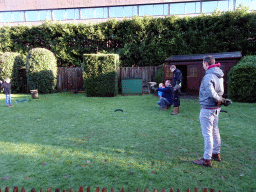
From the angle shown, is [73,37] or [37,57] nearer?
[37,57]

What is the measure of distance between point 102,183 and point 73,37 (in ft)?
53.4

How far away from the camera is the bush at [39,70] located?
1412 centimetres

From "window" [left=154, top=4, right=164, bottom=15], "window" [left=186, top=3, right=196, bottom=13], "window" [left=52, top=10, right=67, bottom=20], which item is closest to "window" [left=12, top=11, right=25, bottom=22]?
"window" [left=52, top=10, right=67, bottom=20]

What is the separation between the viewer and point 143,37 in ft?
52.4

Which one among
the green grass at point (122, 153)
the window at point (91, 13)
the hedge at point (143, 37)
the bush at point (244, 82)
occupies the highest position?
the window at point (91, 13)

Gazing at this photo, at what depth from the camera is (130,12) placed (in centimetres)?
2692

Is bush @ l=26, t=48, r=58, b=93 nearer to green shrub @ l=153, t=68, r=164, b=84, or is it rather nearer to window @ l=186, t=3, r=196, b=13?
green shrub @ l=153, t=68, r=164, b=84

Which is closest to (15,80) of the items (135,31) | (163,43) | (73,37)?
(73,37)

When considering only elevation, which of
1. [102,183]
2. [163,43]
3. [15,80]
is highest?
[163,43]

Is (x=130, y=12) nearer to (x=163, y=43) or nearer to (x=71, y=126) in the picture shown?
(x=163, y=43)

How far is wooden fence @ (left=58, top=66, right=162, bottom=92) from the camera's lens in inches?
584

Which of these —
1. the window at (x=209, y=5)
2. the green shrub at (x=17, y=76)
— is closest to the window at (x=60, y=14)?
the green shrub at (x=17, y=76)

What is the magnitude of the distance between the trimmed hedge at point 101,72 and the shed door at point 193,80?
215 inches

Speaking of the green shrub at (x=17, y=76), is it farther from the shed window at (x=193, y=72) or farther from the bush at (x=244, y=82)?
the bush at (x=244, y=82)
